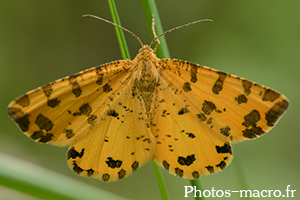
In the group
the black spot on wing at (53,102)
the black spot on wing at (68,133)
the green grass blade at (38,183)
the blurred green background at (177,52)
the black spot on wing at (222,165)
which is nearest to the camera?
the green grass blade at (38,183)

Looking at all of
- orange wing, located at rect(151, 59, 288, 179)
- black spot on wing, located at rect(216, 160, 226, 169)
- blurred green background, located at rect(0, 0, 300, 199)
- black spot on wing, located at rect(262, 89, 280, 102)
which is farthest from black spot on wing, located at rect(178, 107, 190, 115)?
blurred green background, located at rect(0, 0, 300, 199)

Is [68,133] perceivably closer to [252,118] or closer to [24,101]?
[24,101]

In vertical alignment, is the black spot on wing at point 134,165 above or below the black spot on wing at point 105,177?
above

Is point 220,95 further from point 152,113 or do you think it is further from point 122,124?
point 122,124

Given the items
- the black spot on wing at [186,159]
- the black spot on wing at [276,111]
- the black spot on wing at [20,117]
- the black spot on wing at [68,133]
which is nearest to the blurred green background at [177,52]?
the black spot on wing at [186,159]

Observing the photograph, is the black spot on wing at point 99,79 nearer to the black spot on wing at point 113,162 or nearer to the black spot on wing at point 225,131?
the black spot on wing at point 113,162

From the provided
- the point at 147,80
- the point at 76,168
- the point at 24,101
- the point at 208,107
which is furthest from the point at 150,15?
the point at 76,168

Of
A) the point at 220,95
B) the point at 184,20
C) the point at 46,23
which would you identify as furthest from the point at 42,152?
the point at 220,95
